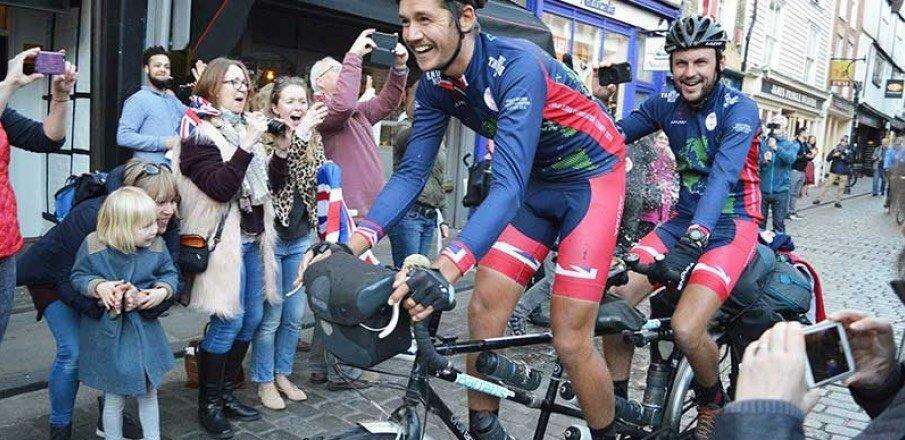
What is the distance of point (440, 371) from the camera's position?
248 cm

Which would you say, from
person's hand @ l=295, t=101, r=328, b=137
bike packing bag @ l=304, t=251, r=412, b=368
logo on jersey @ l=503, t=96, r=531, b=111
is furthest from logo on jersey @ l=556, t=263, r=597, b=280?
person's hand @ l=295, t=101, r=328, b=137

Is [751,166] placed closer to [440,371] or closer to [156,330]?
[440,371]

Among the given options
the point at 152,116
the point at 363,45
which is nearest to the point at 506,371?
the point at 363,45

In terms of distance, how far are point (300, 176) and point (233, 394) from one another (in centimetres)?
128

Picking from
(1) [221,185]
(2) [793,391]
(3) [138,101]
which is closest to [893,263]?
(2) [793,391]

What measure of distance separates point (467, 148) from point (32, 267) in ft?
29.6

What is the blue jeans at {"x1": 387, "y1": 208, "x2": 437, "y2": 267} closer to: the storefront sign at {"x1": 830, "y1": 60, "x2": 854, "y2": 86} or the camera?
the camera

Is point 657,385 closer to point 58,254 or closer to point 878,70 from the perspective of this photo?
point 58,254

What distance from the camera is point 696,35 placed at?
159 inches

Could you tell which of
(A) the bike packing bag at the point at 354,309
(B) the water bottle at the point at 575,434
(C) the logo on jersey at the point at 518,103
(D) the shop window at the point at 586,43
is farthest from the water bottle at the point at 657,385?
(D) the shop window at the point at 586,43

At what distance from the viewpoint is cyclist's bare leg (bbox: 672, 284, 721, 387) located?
361cm

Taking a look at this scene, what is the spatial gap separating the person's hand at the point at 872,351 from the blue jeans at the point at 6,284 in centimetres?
321

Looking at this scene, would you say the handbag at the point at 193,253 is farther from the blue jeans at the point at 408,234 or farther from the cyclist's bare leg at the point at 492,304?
the blue jeans at the point at 408,234

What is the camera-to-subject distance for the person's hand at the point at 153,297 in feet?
11.2
